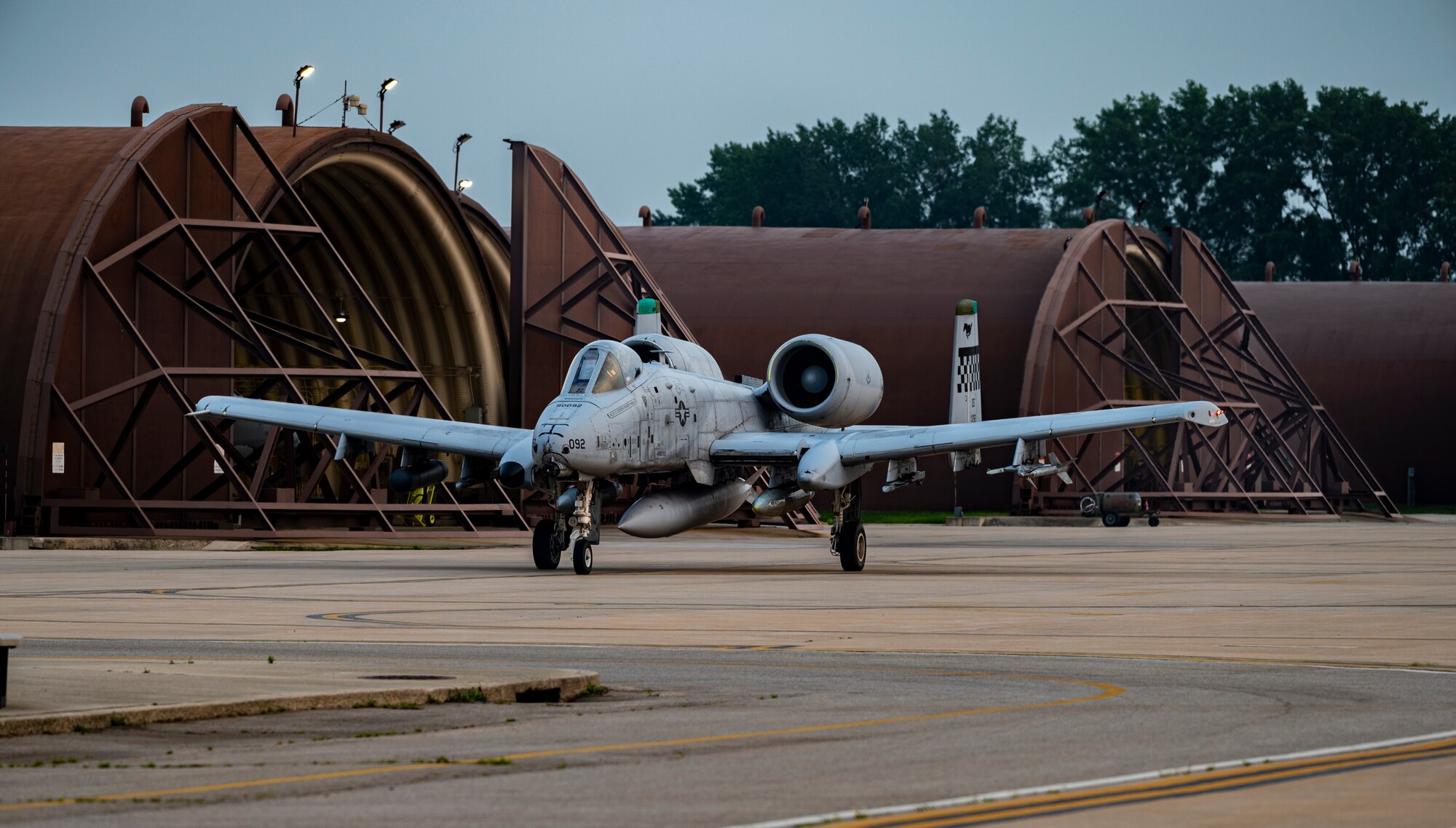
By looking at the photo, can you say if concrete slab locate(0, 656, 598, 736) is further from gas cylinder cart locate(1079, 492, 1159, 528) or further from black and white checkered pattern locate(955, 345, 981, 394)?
gas cylinder cart locate(1079, 492, 1159, 528)

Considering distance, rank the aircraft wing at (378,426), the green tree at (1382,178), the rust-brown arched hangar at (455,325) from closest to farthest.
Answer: the aircraft wing at (378,426)
the rust-brown arched hangar at (455,325)
the green tree at (1382,178)

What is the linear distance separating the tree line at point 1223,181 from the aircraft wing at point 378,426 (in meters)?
91.8

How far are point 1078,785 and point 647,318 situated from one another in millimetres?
30238

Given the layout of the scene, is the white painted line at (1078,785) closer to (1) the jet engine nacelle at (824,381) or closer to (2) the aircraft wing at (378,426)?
(1) the jet engine nacelle at (824,381)

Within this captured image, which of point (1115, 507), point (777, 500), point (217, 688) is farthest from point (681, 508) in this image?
point (1115, 507)

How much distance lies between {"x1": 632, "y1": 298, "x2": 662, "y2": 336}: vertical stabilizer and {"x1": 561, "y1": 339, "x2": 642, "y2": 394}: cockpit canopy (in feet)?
27.0

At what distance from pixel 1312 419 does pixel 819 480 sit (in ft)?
154

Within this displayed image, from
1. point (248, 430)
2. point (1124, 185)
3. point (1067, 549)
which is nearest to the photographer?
point (1067, 549)

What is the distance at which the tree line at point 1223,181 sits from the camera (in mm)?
128250

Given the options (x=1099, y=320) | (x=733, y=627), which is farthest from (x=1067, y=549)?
(x=1099, y=320)

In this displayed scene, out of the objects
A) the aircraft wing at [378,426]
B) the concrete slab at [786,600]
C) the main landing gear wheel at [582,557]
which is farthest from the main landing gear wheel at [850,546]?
the aircraft wing at [378,426]

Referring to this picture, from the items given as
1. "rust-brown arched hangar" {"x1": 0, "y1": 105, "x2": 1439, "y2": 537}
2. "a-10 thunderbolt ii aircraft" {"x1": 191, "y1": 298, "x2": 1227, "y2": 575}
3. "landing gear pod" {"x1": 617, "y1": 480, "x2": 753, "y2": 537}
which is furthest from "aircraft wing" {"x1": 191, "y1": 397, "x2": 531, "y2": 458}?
"rust-brown arched hangar" {"x1": 0, "y1": 105, "x2": 1439, "y2": 537}

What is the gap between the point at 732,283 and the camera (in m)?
67.2

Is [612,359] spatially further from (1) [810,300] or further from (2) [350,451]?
(1) [810,300]
